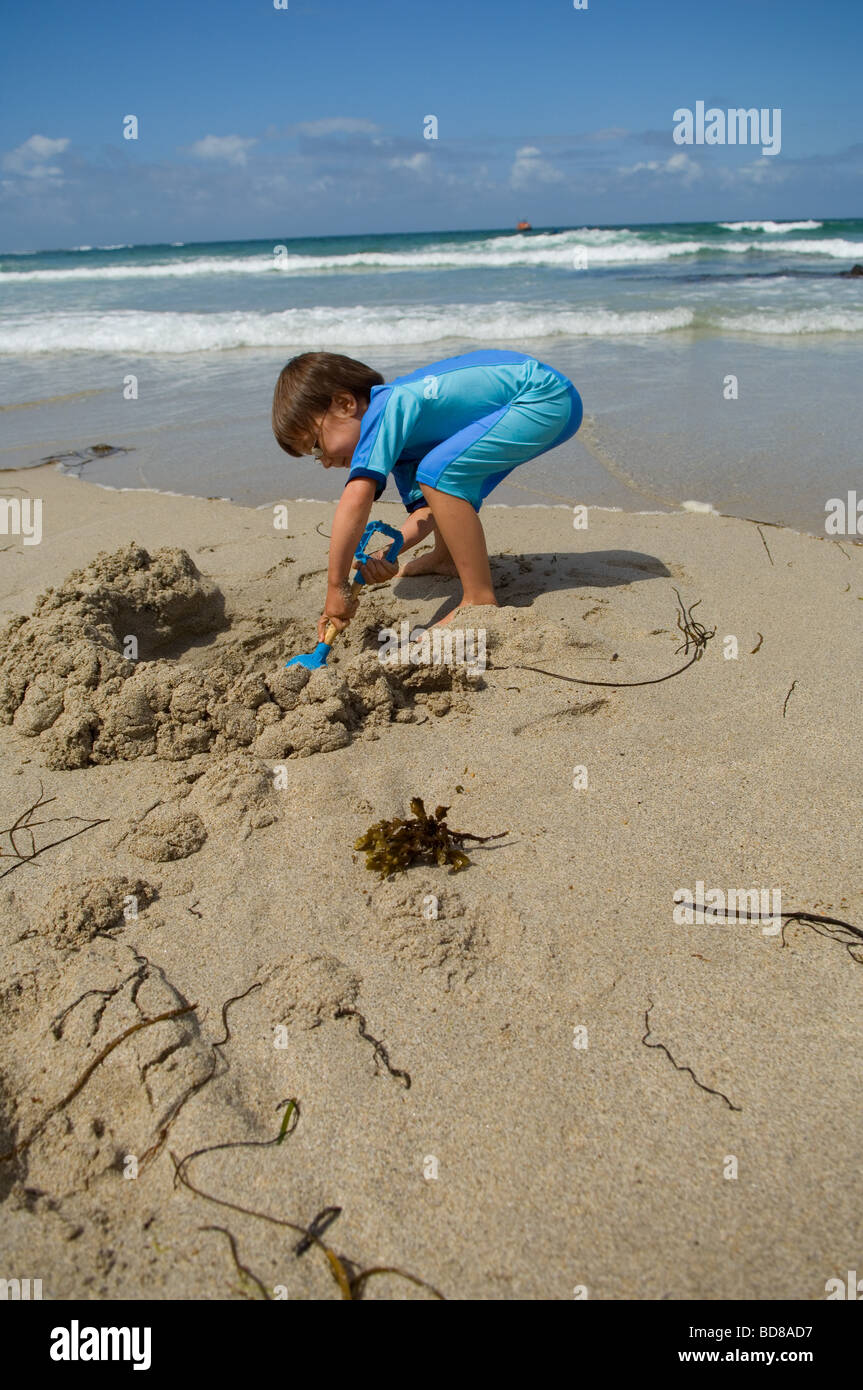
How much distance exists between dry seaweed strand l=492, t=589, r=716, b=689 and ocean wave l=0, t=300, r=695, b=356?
271 inches

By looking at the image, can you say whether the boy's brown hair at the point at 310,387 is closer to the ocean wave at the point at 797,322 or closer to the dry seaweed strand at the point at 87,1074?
the dry seaweed strand at the point at 87,1074

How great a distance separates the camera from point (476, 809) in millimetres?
2016

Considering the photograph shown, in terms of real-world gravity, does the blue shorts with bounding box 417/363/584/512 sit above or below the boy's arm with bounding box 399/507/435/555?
above

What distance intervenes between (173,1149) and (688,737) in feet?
5.10

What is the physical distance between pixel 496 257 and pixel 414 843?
23536mm

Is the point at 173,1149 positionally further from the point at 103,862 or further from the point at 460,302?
the point at 460,302

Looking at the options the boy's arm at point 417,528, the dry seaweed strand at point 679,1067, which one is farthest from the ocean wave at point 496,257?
the dry seaweed strand at point 679,1067

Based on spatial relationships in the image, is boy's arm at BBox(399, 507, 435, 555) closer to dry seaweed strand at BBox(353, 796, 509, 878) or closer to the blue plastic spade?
the blue plastic spade

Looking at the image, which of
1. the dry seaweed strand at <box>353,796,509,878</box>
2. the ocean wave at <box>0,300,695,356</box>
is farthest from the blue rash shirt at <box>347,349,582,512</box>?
the ocean wave at <box>0,300,695,356</box>

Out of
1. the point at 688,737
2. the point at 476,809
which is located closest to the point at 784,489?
the point at 688,737

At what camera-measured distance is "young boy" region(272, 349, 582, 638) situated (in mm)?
2648

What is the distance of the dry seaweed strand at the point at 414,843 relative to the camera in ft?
5.91

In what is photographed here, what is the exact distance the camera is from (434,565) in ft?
11.0

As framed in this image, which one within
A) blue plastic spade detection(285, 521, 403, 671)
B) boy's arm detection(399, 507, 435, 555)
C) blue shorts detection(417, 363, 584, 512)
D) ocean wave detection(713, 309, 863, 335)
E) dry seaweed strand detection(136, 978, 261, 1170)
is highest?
ocean wave detection(713, 309, 863, 335)
